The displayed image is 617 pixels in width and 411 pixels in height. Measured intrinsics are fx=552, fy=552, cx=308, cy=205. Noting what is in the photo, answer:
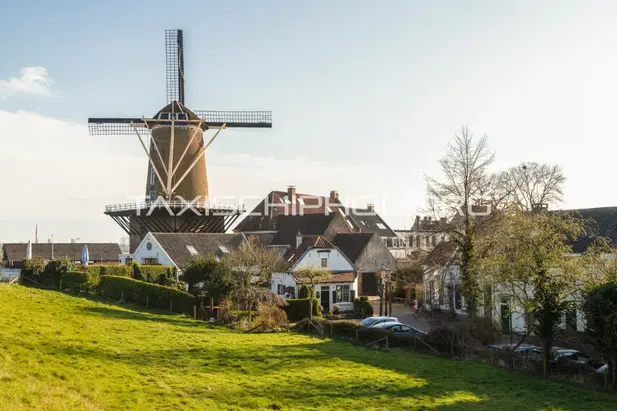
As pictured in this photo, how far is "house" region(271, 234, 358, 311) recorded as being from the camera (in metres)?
40.5

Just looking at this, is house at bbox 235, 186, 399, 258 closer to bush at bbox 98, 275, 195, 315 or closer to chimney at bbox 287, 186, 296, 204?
chimney at bbox 287, 186, 296, 204

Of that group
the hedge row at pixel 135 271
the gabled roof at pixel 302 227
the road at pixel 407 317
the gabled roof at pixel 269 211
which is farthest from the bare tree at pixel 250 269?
the gabled roof at pixel 269 211

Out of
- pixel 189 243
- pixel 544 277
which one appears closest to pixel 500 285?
pixel 544 277

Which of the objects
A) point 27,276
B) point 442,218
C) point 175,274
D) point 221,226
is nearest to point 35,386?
point 442,218

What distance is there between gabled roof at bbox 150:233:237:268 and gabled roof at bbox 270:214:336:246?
4134 mm

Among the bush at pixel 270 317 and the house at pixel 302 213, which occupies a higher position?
the house at pixel 302 213

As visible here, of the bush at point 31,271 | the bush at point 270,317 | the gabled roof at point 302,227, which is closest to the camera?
the bush at point 270,317

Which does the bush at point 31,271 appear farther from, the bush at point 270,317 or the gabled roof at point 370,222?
the gabled roof at point 370,222

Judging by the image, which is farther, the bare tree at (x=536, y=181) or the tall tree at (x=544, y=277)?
the bare tree at (x=536, y=181)

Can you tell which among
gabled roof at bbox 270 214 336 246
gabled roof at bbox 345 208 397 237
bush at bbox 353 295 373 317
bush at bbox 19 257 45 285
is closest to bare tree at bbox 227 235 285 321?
bush at bbox 353 295 373 317

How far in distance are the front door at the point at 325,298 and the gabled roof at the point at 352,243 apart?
4609 mm

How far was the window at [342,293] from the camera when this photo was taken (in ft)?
136

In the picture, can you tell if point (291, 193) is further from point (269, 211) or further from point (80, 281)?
point (80, 281)

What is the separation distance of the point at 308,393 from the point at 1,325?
9268 mm
